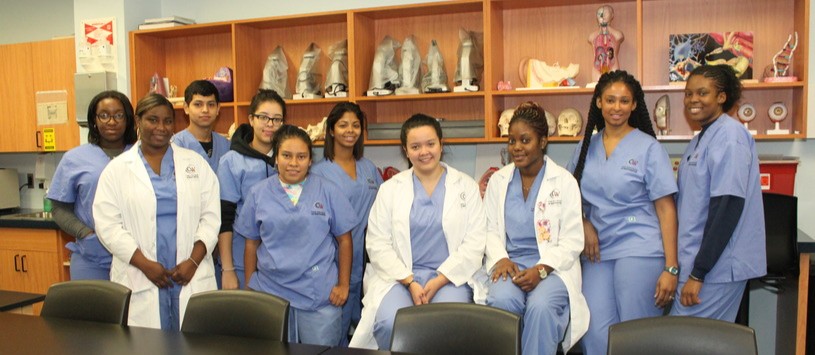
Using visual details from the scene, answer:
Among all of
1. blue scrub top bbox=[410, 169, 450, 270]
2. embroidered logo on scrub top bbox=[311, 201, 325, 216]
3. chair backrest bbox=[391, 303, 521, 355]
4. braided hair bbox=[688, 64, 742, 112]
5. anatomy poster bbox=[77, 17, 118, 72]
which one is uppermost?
A: anatomy poster bbox=[77, 17, 118, 72]

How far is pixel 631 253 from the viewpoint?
2.60 metres

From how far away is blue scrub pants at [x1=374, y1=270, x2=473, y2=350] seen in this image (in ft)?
8.59

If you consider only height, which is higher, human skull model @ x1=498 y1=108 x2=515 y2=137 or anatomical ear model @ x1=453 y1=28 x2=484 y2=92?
anatomical ear model @ x1=453 y1=28 x2=484 y2=92

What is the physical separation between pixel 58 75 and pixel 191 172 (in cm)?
252

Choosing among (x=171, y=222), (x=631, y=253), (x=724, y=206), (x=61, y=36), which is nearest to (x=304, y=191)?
(x=171, y=222)

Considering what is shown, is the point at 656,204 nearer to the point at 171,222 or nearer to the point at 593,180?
the point at 593,180

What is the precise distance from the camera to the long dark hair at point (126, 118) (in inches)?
116

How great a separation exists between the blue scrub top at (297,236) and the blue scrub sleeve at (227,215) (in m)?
0.17

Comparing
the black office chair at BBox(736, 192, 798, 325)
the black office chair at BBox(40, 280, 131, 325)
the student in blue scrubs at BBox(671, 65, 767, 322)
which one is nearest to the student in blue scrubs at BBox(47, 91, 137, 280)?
the black office chair at BBox(40, 280, 131, 325)

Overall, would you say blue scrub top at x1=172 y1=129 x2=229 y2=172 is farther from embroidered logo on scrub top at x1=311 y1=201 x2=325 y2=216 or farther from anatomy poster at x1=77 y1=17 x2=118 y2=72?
anatomy poster at x1=77 y1=17 x2=118 y2=72

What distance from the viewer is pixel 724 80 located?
2.55 m

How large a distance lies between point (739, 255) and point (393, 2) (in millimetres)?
2665

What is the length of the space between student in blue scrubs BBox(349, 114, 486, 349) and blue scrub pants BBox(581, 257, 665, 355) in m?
0.48

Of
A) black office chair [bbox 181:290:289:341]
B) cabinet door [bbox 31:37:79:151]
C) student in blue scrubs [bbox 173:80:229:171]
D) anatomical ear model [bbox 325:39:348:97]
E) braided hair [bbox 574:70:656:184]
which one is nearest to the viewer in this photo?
black office chair [bbox 181:290:289:341]
